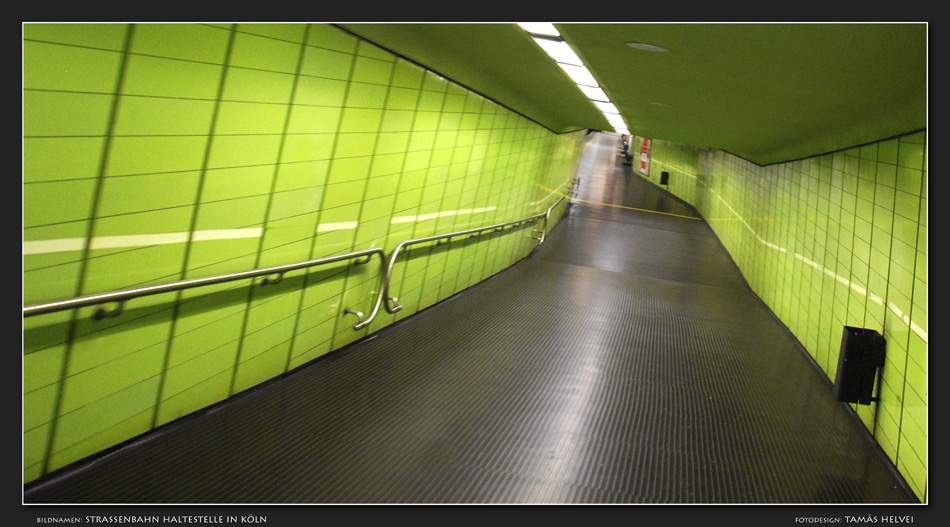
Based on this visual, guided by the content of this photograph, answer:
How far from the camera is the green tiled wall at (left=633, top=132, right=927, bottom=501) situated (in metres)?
2.96

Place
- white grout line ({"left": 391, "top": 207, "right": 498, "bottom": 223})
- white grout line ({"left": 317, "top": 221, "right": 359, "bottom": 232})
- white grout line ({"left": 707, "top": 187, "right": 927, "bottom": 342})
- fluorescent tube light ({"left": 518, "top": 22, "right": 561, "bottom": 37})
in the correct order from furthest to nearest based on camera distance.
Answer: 1. white grout line ({"left": 391, "top": 207, "right": 498, "bottom": 223})
2. white grout line ({"left": 317, "top": 221, "right": 359, "bottom": 232})
3. white grout line ({"left": 707, "top": 187, "right": 927, "bottom": 342})
4. fluorescent tube light ({"left": 518, "top": 22, "right": 561, "bottom": 37})

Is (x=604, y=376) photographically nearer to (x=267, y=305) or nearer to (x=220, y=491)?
(x=267, y=305)

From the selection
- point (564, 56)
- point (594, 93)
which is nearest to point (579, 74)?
point (564, 56)

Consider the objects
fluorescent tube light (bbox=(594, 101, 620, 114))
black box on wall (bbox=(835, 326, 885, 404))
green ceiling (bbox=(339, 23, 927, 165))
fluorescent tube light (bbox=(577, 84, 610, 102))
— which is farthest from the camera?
fluorescent tube light (bbox=(594, 101, 620, 114))

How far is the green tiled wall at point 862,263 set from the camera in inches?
116

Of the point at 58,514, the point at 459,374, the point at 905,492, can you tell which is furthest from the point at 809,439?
the point at 58,514

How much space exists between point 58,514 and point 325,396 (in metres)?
1.46

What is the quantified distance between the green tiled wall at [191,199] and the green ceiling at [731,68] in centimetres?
44

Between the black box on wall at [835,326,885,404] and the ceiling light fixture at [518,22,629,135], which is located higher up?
the ceiling light fixture at [518,22,629,135]

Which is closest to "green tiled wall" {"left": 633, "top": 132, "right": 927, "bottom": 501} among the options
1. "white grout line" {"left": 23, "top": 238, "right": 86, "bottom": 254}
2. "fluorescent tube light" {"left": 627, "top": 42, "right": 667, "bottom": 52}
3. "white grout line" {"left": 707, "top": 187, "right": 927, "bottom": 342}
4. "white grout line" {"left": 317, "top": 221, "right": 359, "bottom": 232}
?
"white grout line" {"left": 707, "top": 187, "right": 927, "bottom": 342}

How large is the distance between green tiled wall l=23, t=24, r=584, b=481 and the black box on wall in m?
3.06

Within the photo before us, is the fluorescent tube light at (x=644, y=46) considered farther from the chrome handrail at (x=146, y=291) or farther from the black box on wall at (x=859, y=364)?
the black box on wall at (x=859, y=364)

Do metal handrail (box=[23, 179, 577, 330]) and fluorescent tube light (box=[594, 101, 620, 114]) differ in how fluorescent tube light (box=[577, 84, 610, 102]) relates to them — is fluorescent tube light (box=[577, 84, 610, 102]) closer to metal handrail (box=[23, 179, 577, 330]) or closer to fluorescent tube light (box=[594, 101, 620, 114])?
fluorescent tube light (box=[594, 101, 620, 114])

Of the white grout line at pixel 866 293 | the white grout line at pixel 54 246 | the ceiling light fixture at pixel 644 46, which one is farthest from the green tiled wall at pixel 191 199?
the white grout line at pixel 866 293
